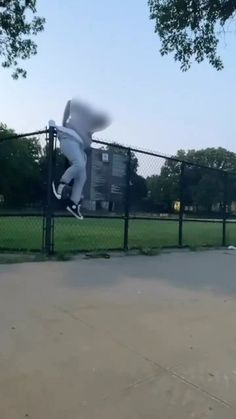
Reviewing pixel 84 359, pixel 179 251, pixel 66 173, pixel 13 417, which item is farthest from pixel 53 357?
pixel 179 251

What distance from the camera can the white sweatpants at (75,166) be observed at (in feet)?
28.1

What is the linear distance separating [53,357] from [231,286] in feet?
12.1

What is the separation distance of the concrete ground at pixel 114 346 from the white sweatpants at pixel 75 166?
2.51 metres

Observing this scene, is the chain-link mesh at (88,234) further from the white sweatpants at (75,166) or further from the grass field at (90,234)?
the white sweatpants at (75,166)

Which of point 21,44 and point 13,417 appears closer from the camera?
point 13,417

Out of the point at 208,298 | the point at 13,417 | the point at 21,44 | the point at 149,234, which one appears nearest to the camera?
the point at 13,417

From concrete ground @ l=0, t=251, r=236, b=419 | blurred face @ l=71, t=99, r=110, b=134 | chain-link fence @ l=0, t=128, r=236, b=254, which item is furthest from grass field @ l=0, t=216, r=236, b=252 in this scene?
concrete ground @ l=0, t=251, r=236, b=419

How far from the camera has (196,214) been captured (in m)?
12.6

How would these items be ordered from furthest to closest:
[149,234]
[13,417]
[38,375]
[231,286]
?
1. [149,234]
2. [231,286]
3. [38,375]
4. [13,417]

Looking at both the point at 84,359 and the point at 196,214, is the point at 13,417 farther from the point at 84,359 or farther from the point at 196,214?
the point at 196,214

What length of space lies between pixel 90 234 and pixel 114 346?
706 cm

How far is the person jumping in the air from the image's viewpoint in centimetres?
858

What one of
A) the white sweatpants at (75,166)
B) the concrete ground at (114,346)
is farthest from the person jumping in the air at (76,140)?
the concrete ground at (114,346)

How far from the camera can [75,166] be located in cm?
874
